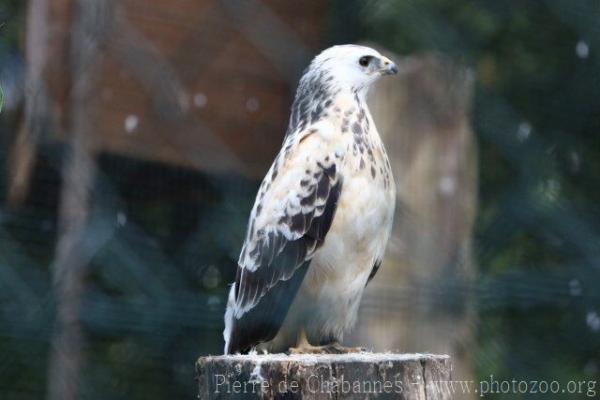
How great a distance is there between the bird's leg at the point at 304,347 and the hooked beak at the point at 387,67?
1.91 ft

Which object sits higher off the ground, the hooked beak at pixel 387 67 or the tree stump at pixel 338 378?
the hooked beak at pixel 387 67

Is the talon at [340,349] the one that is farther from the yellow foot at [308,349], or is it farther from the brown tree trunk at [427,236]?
the brown tree trunk at [427,236]

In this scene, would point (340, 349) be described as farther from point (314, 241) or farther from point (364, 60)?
point (364, 60)

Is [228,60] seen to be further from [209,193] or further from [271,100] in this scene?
[209,193]

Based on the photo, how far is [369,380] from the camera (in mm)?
2311

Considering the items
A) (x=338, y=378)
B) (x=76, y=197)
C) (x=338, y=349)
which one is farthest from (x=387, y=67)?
(x=76, y=197)

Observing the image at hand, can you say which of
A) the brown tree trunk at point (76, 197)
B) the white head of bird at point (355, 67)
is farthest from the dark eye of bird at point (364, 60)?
the brown tree trunk at point (76, 197)

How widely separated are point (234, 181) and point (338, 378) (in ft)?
4.72

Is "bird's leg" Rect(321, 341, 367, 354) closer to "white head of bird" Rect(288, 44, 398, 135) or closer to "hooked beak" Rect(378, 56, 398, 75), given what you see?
"white head of bird" Rect(288, 44, 398, 135)

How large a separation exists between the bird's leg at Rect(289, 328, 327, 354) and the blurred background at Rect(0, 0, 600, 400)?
18 centimetres

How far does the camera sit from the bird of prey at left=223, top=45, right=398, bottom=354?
287 centimetres

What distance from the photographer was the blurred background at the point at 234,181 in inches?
123

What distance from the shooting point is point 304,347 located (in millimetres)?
2902

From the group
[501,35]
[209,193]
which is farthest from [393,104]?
[501,35]
